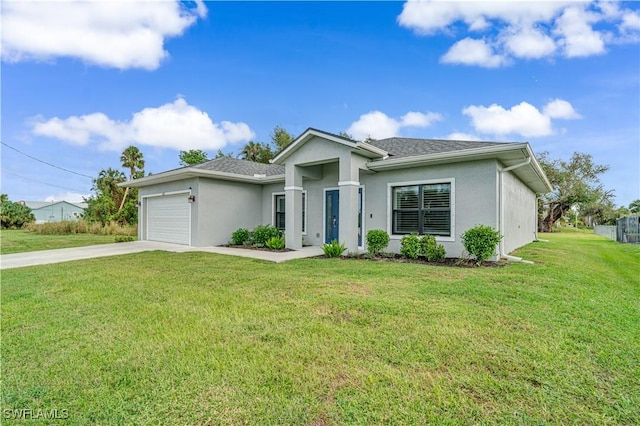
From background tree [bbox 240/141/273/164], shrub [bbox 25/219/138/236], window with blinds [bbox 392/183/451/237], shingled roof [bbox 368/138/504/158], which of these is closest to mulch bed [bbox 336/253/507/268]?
window with blinds [bbox 392/183/451/237]

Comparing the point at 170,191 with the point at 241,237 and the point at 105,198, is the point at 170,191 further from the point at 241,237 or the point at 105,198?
the point at 105,198

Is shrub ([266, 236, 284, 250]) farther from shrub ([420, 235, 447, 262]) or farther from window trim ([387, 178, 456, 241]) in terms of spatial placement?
shrub ([420, 235, 447, 262])

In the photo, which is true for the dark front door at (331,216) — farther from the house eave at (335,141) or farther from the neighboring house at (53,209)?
the neighboring house at (53,209)

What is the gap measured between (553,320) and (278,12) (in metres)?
13.0

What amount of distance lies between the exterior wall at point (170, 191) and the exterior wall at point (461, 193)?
7344 mm

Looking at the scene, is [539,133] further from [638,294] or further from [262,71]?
[638,294]

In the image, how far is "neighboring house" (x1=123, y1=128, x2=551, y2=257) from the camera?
9.00 metres

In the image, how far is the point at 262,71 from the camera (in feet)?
56.0

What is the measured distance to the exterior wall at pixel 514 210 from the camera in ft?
32.9

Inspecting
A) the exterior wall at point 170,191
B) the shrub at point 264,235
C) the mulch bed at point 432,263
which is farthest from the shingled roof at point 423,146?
the exterior wall at point 170,191

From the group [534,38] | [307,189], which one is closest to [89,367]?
[307,189]

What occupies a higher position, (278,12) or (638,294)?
(278,12)

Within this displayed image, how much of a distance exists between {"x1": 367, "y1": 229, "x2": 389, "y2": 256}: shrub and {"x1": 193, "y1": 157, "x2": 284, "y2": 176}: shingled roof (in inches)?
225

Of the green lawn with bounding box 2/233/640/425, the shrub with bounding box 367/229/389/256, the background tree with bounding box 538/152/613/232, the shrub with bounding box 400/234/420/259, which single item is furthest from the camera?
the background tree with bounding box 538/152/613/232
